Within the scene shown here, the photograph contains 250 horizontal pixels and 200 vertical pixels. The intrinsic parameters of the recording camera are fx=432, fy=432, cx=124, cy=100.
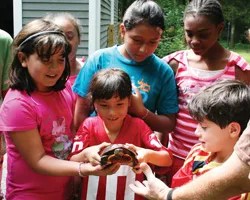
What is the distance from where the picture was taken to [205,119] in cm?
244

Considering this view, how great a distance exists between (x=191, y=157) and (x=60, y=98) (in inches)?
35.2

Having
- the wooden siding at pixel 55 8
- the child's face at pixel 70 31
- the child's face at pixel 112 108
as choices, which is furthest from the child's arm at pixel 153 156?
the wooden siding at pixel 55 8

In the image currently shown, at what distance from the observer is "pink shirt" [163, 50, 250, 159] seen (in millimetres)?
3059

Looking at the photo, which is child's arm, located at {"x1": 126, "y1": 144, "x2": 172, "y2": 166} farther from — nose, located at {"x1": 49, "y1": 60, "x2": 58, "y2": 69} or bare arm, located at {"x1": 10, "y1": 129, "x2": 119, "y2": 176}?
nose, located at {"x1": 49, "y1": 60, "x2": 58, "y2": 69}

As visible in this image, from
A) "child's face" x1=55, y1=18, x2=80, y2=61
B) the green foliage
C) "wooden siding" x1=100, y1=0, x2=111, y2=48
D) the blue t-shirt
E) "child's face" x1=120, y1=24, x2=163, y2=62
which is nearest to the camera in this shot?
"child's face" x1=120, y1=24, x2=163, y2=62

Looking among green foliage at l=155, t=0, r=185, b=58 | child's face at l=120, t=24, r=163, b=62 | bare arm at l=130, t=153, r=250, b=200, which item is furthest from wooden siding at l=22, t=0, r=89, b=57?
green foliage at l=155, t=0, r=185, b=58

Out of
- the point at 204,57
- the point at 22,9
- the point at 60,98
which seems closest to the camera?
the point at 60,98

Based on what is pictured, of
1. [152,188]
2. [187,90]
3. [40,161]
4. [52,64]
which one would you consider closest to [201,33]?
[187,90]

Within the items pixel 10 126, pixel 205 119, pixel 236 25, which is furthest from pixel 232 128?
pixel 236 25

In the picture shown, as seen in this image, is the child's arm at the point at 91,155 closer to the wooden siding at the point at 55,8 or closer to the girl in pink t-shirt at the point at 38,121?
the girl in pink t-shirt at the point at 38,121

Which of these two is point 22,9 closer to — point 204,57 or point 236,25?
point 204,57

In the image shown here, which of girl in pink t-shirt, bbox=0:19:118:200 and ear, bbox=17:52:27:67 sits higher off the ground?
ear, bbox=17:52:27:67

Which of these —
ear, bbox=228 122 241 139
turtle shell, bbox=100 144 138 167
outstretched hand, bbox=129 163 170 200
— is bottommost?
outstretched hand, bbox=129 163 170 200

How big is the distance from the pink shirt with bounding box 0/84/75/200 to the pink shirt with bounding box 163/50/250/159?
85cm
